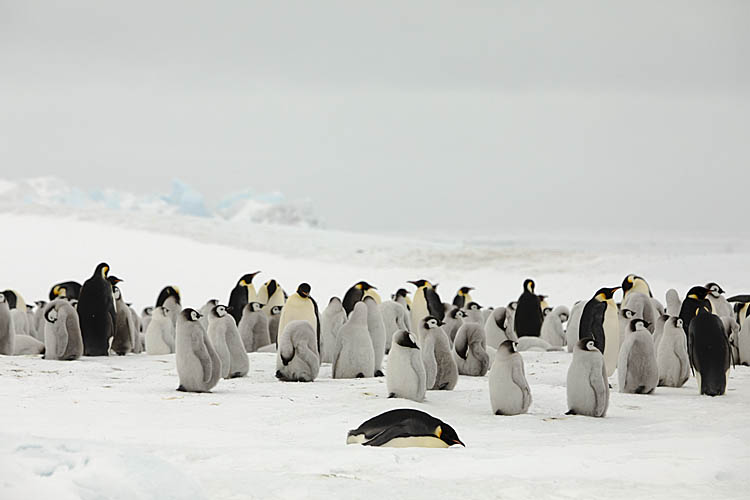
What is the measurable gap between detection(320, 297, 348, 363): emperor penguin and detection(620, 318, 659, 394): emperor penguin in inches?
104

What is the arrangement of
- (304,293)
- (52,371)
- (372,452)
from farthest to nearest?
1. (304,293)
2. (52,371)
3. (372,452)

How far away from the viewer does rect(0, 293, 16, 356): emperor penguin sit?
868cm

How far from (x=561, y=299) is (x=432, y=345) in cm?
982

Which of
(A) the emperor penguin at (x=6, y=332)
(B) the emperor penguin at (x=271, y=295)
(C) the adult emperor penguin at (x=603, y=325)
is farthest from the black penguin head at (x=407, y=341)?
(B) the emperor penguin at (x=271, y=295)

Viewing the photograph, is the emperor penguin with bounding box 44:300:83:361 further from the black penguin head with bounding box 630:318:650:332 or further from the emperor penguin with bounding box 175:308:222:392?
the black penguin head with bounding box 630:318:650:332

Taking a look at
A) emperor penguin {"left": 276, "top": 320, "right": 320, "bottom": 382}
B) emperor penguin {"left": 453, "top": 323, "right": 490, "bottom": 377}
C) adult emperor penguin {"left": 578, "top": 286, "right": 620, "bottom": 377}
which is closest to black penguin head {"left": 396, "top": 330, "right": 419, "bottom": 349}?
emperor penguin {"left": 276, "top": 320, "right": 320, "bottom": 382}

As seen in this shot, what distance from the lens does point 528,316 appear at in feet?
38.1

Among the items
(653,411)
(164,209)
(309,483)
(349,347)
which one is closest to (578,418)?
(653,411)

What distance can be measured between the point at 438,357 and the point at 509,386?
1085 millimetres

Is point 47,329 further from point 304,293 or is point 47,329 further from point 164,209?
point 164,209

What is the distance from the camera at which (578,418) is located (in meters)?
6.05

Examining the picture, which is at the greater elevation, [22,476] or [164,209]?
[164,209]

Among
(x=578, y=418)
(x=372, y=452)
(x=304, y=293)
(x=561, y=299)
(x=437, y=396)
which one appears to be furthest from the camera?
(x=561, y=299)

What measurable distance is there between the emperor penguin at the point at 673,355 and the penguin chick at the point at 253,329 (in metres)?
4.18
